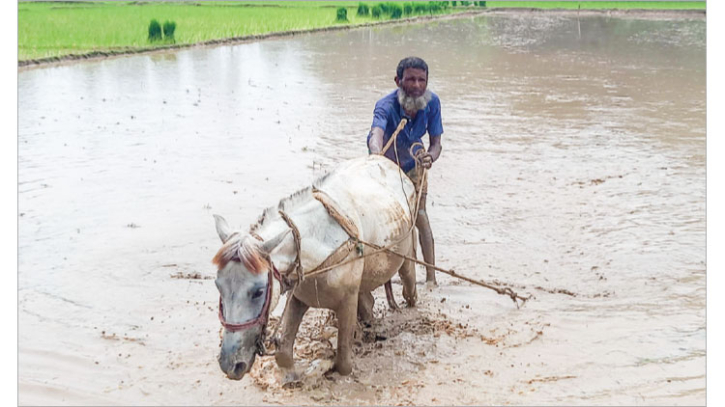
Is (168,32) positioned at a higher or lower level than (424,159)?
higher

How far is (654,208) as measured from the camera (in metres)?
6.72

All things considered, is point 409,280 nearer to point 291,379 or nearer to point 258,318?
point 291,379

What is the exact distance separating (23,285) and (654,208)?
5.51 m

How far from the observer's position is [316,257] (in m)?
3.27

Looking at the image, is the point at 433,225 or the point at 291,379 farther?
the point at 433,225

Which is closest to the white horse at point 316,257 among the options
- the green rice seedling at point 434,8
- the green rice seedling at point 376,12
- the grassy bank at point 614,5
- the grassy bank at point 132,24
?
the grassy bank at point 132,24

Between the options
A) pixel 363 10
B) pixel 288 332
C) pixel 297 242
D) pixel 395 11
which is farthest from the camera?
pixel 395 11

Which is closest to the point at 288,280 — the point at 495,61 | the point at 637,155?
the point at 637,155

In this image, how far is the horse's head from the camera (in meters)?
2.83

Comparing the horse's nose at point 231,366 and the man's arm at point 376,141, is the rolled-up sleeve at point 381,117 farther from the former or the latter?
the horse's nose at point 231,366

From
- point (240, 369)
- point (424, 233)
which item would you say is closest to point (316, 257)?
point (240, 369)

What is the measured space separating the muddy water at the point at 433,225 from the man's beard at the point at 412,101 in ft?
4.48

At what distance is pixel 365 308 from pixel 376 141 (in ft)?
3.40

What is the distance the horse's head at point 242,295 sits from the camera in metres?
2.83
